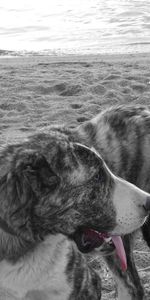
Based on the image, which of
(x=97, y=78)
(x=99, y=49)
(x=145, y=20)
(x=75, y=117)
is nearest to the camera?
(x=75, y=117)

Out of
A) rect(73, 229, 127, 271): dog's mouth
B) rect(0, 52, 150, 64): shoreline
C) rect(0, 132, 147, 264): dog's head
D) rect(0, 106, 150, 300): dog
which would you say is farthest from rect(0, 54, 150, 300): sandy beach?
rect(0, 132, 147, 264): dog's head

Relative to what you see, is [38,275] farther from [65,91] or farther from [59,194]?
[65,91]

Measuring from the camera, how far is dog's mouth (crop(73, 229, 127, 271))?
3.54 m

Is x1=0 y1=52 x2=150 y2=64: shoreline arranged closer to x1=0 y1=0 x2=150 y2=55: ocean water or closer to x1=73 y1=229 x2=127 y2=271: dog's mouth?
x1=0 y1=0 x2=150 y2=55: ocean water

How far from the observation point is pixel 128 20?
21344mm

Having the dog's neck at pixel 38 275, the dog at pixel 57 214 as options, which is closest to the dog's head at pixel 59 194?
the dog at pixel 57 214

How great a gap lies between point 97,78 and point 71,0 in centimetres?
1975

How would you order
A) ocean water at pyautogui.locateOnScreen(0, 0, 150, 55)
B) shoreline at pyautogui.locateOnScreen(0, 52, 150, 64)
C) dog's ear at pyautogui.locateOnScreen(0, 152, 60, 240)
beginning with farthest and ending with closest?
1. ocean water at pyautogui.locateOnScreen(0, 0, 150, 55)
2. shoreline at pyautogui.locateOnScreen(0, 52, 150, 64)
3. dog's ear at pyautogui.locateOnScreen(0, 152, 60, 240)

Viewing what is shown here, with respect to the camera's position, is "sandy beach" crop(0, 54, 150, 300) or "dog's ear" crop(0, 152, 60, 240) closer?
"dog's ear" crop(0, 152, 60, 240)

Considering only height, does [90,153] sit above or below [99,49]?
above

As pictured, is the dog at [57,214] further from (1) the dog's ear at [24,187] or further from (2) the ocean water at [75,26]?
(2) the ocean water at [75,26]

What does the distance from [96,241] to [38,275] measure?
42 cm

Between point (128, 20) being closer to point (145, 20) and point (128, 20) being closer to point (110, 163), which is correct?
point (145, 20)

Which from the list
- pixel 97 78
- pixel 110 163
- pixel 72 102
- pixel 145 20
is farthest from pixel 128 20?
pixel 110 163
